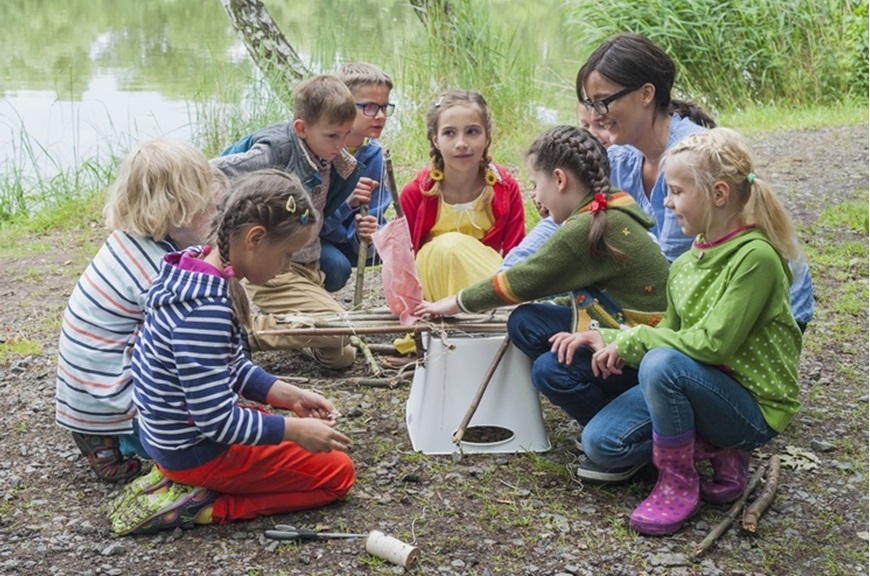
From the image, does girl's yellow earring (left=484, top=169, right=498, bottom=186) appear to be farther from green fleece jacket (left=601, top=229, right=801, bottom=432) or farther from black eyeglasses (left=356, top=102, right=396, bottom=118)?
green fleece jacket (left=601, top=229, right=801, bottom=432)

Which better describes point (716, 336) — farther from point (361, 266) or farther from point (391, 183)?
point (361, 266)

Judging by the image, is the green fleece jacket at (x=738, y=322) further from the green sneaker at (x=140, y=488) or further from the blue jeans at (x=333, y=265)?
the blue jeans at (x=333, y=265)

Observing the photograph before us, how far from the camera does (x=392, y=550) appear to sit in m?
2.85

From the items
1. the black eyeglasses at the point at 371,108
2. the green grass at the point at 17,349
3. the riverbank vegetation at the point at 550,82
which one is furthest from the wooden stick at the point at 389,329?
the riverbank vegetation at the point at 550,82

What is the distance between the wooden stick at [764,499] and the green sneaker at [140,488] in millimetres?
1636

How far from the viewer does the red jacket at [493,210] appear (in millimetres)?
4316

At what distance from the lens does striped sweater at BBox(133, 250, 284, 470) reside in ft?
9.34

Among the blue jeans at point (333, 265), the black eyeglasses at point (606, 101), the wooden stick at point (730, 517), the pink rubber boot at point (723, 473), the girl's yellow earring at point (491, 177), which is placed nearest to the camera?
the wooden stick at point (730, 517)

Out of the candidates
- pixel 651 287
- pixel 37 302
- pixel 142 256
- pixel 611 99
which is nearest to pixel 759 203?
pixel 651 287

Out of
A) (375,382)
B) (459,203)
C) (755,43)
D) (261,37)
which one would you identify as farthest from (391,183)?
(755,43)

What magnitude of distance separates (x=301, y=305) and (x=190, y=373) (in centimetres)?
152

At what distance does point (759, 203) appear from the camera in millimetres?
2977

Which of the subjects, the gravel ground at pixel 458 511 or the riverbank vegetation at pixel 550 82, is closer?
the gravel ground at pixel 458 511

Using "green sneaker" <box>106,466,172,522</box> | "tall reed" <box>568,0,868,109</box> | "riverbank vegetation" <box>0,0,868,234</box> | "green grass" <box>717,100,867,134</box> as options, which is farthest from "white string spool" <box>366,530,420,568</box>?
"tall reed" <box>568,0,868,109</box>
